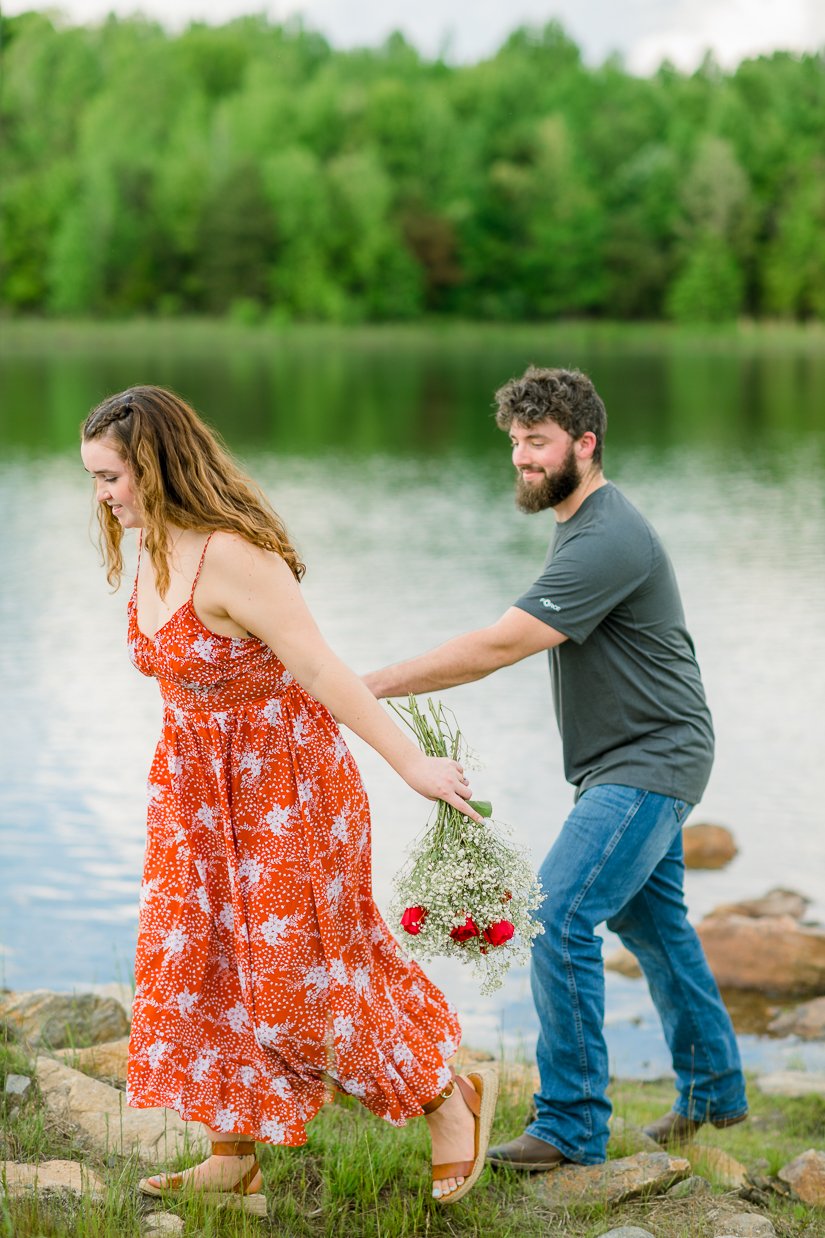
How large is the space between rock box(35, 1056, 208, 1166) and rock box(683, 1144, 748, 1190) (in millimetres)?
1484

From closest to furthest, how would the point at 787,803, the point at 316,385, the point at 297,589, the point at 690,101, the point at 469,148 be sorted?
the point at 297,589 → the point at 787,803 → the point at 316,385 → the point at 469,148 → the point at 690,101

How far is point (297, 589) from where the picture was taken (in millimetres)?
3553

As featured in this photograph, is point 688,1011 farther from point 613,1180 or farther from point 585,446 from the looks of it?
point 585,446

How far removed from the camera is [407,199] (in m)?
86.1

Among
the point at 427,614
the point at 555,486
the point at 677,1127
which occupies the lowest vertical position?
the point at 427,614

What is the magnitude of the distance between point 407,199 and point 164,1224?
86.1 m

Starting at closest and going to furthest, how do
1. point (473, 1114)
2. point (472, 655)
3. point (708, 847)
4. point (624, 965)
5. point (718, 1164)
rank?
point (473, 1114) → point (472, 655) → point (718, 1164) → point (624, 965) → point (708, 847)

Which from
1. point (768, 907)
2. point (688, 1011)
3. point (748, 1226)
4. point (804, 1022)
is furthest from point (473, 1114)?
point (768, 907)

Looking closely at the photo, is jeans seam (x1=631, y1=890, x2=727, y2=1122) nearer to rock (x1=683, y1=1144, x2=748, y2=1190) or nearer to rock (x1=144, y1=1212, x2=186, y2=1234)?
rock (x1=683, y1=1144, x2=748, y2=1190)

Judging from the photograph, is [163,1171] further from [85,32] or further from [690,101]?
[85,32]

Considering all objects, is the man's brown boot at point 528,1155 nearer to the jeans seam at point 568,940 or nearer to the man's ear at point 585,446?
the jeans seam at point 568,940

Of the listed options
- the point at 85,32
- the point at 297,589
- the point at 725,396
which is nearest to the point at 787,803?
the point at 297,589

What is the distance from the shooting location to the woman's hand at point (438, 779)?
12.0 ft

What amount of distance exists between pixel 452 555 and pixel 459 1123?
52.8 feet
